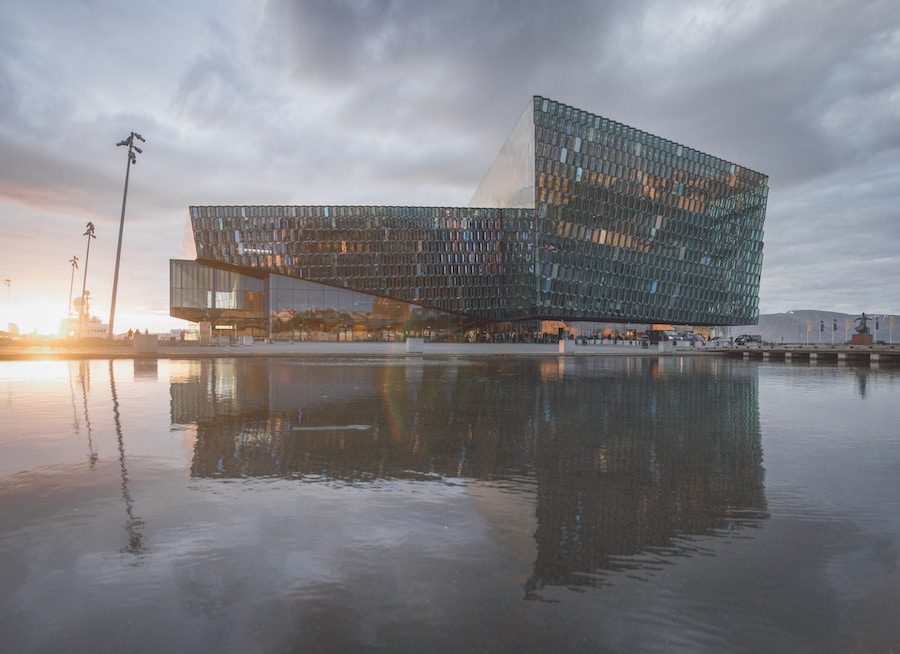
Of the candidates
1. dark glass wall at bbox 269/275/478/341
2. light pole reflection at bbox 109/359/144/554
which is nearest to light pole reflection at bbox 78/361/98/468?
light pole reflection at bbox 109/359/144/554

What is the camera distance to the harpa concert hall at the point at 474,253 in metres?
78.8

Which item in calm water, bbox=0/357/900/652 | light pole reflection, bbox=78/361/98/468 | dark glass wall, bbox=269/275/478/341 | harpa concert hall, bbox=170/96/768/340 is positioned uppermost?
harpa concert hall, bbox=170/96/768/340

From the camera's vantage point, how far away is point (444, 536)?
5.28m

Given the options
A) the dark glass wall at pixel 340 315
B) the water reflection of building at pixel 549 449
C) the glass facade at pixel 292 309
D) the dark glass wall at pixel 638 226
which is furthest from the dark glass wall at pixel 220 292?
the water reflection of building at pixel 549 449

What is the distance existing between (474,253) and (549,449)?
241 ft

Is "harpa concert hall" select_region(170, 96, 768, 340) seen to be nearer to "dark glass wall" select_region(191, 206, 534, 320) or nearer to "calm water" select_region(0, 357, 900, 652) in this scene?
"dark glass wall" select_region(191, 206, 534, 320)

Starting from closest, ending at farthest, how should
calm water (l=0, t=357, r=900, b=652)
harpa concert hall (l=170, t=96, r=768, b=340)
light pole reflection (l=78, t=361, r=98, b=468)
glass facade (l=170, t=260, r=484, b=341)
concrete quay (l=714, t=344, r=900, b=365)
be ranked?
calm water (l=0, t=357, r=900, b=652) → light pole reflection (l=78, t=361, r=98, b=468) → concrete quay (l=714, t=344, r=900, b=365) → harpa concert hall (l=170, t=96, r=768, b=340) → glass facade (l=170, t=260, r=484, b=341)

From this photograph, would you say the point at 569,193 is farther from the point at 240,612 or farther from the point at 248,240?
the point at 240,612

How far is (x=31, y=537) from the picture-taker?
519cm

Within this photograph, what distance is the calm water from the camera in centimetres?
367

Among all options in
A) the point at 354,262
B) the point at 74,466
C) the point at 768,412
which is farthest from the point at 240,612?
the point at 354,262

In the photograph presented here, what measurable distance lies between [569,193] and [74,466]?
8000 centimetres

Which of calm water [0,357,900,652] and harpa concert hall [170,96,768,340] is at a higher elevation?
harpa concert hall [170,96,768,340]

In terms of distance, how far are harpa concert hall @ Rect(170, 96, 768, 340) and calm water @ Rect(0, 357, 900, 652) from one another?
69.8 metres
